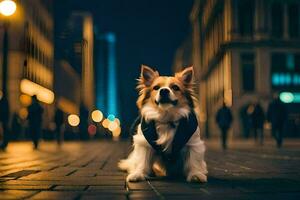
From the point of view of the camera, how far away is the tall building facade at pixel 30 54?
2034 inches

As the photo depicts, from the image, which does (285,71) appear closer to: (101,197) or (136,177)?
(136,177)

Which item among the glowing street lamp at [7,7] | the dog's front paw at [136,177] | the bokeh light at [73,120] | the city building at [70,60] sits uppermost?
the city building at [70,60]

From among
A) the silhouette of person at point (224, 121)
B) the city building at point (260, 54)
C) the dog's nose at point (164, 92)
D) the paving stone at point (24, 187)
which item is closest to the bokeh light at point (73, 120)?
the city building at point (260, 54)

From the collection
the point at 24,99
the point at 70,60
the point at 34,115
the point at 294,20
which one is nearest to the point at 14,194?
the point at 34,115

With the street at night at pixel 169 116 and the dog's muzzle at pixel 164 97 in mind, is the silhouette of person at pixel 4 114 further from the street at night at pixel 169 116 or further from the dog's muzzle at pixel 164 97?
the dog's muzzle at pixel 164 97

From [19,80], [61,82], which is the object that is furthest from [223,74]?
[61,82]

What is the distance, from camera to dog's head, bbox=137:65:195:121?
21.1ft

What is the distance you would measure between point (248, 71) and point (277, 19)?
6.34m

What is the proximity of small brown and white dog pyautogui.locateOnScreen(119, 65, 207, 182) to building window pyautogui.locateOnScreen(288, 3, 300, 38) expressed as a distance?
50.4 meters

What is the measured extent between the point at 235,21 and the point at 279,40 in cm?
463

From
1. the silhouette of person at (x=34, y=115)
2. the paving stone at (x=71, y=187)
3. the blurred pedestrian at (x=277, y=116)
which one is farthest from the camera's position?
the blurred pedestrian at (x=277, y=116)

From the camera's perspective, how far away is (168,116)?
6629mm

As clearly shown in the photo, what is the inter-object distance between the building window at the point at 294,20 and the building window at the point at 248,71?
5126 mm

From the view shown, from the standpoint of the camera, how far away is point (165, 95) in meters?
6.37
